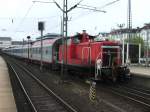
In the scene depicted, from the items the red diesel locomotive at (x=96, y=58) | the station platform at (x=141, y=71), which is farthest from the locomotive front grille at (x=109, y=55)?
the station platform at (x=141, y=71)

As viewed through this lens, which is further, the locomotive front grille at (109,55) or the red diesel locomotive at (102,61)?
the locomotive front grille at (109,55)

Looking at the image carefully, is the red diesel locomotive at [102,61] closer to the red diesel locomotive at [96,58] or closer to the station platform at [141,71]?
the red diesel locomotive at [96,58]

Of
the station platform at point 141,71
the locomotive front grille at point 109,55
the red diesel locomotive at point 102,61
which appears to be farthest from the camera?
the station platform at point 141,71

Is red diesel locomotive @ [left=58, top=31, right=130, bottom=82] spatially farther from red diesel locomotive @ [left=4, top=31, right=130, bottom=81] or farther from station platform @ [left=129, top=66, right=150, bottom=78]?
station platform @ [left=129, top=66, right=150, bottom=78]

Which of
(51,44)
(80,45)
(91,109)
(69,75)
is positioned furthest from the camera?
(51,44)

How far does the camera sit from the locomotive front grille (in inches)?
891

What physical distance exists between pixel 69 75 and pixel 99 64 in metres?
9.25

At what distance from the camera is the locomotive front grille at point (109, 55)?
74.2 ft

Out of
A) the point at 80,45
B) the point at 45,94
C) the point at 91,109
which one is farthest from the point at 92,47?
the point at 91,109

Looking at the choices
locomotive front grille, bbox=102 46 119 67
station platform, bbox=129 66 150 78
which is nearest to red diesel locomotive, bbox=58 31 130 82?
locomotive front grille, bbox=102 46 119 67

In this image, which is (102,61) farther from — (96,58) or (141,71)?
(141,71)

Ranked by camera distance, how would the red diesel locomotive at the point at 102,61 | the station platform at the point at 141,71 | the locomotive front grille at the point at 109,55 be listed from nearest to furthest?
the red diesel locomotive at the point at 102,61 → the locomotive front grille at the point at 109,55 → the station platform at the point at 141,71

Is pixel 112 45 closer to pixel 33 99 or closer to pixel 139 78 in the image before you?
pixel 139 78

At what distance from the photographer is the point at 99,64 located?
71.9 feet
